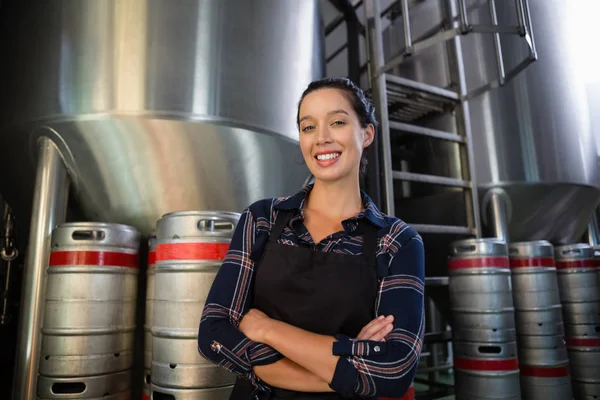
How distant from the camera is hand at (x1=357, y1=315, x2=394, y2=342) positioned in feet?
2.92

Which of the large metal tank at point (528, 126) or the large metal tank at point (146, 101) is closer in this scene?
the large metal tank at point (146, 101)

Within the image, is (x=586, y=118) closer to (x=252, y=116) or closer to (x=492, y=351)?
(x=492, y=351)

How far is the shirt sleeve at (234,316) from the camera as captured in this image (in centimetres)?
90

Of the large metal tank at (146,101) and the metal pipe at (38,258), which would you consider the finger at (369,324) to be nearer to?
the large metal tank at (146,101)

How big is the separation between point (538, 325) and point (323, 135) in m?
2.12

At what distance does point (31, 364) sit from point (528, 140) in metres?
3.17

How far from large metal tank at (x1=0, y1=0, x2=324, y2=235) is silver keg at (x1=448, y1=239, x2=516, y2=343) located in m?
1.19

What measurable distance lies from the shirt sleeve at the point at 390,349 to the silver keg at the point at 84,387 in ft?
3.88

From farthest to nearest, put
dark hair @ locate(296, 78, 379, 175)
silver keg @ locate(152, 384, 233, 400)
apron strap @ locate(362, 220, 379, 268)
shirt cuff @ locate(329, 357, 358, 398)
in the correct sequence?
silver keg @ locate(152, 384, 233, 400) < dark hair @ locate(296, 78, 379, 175) < apron strap @ locate(362, 220, 379, 268) < shirt cuff @ locate(329, 357, 358, 398)

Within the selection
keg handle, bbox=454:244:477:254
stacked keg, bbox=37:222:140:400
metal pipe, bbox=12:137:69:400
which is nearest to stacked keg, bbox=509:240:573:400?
keg handle, bbox=454:244:477:254

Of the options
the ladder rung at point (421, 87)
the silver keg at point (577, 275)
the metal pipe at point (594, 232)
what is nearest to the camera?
the ladder rung at point (421, 87)

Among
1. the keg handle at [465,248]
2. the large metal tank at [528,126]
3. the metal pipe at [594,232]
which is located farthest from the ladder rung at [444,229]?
the metal pipe at [594,232]

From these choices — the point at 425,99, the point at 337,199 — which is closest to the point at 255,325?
the point at 337,199

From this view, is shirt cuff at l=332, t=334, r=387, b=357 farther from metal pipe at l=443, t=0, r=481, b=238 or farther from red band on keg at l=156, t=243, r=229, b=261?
metal pipe at l=443, t=0, r=481, b=238
